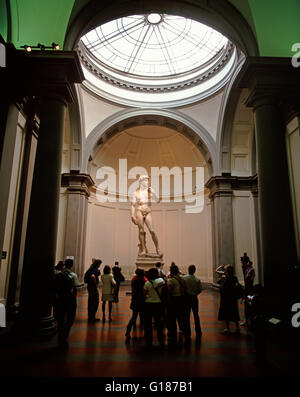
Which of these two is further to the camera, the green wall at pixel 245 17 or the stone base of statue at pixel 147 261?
the stone base of statue at pixel 147 261

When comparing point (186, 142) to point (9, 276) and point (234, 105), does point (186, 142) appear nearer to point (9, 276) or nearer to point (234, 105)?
point (234, 105)

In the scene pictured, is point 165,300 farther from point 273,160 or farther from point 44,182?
point 273,160

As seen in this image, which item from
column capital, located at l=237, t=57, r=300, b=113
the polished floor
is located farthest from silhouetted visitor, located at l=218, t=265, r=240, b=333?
column capital, located at l=237, t=57, r=300, b=113

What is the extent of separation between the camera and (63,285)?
503 cm

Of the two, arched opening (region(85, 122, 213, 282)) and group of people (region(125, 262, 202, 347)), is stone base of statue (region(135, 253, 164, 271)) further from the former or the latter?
group of people (region(125, 262, 202, 347))

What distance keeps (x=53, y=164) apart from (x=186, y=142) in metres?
13.5

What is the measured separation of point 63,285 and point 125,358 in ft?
5.33

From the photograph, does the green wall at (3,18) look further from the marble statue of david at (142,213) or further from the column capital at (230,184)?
the column capital at (230,184)

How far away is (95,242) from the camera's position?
17188mm

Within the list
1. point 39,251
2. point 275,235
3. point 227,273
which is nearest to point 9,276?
point 39,251

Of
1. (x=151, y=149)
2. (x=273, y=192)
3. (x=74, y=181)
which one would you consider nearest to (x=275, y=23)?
(x=273, y=192)

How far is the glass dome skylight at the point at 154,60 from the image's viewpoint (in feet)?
50.1

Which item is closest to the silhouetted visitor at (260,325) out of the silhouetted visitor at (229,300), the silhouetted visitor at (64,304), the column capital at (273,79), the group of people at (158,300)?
the group of people at (158,300)

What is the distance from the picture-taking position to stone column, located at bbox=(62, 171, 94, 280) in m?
14.0
